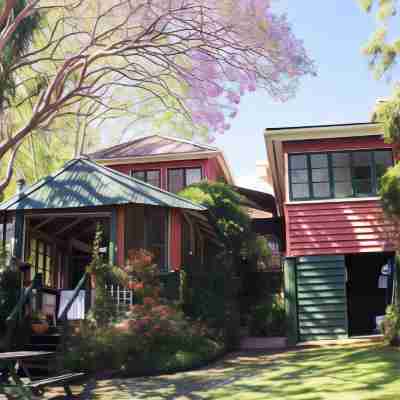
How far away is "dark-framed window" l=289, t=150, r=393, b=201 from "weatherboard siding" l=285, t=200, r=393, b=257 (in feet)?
1.10

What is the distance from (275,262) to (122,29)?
35.8ft

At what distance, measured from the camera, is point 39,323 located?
14320 millimetres

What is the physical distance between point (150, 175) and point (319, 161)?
8196 millimetres

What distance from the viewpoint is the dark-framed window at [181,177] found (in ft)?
76.3

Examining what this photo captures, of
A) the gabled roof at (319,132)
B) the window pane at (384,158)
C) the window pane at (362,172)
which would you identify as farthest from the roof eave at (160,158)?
the window pane at (384,158)

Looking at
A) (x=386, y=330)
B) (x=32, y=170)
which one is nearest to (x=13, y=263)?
(x=386, y=330)

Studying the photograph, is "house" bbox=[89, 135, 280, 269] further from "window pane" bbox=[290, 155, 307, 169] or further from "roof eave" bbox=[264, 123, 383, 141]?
"roof eave" bbox=[264, 123, 383, 141]

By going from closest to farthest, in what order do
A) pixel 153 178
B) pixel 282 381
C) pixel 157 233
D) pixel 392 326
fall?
pixel 282 381 → pixel 392 326 → pixel 157 233 → pixel 153 178

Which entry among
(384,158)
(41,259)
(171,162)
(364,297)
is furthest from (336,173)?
(41,259)

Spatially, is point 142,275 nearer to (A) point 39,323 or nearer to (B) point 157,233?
(B) point 157,233

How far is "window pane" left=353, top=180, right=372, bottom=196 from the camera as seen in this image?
17422 millimetres

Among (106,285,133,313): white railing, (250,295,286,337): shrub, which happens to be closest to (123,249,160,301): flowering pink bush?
(106,285,133,313): white railing

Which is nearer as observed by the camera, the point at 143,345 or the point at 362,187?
the point at 143,345

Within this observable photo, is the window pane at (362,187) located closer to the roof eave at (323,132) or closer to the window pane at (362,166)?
the window pane at (362,166)
